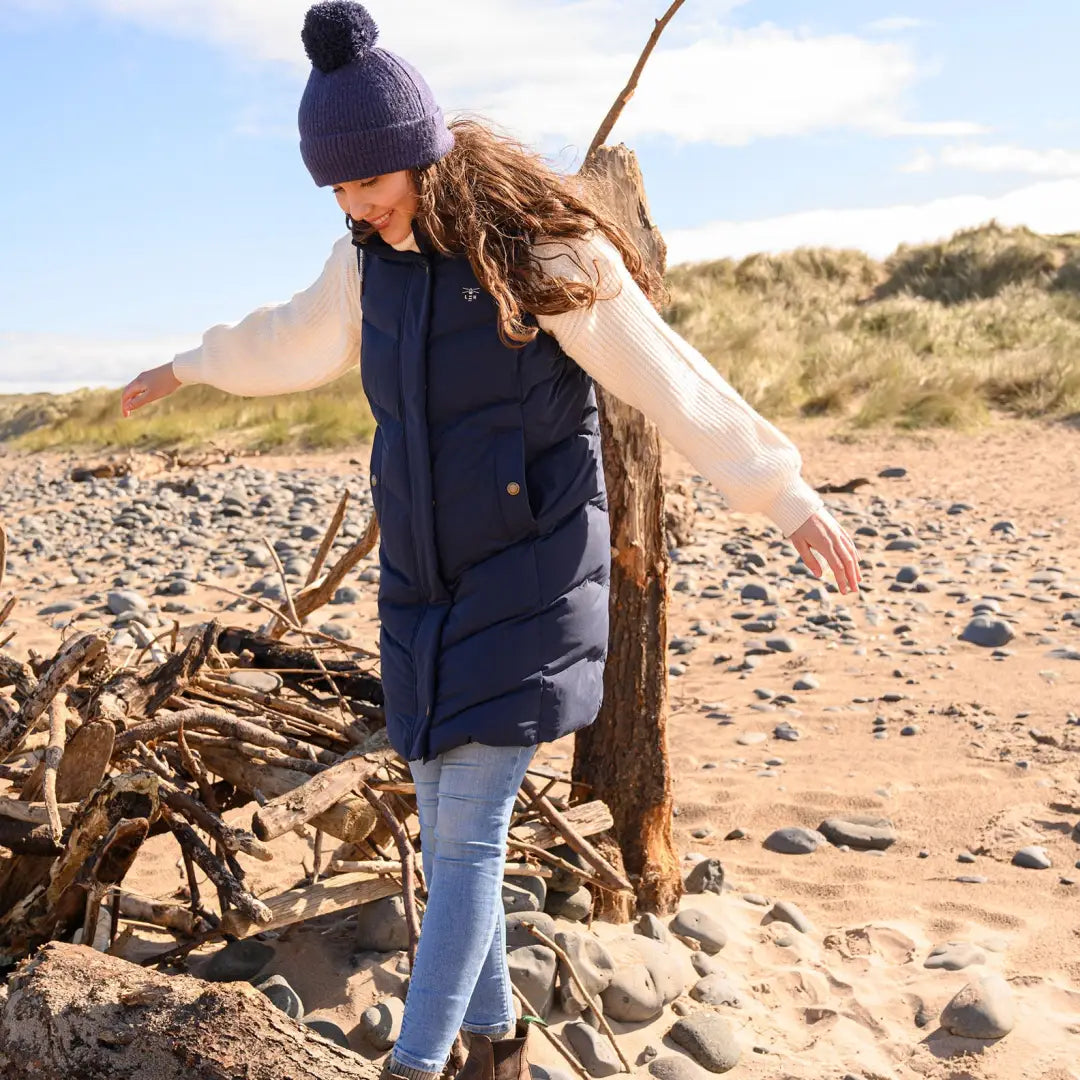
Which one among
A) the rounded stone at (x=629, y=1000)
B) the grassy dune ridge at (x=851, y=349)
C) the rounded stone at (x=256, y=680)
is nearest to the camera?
the rounded stone at (x=629, y=1000)

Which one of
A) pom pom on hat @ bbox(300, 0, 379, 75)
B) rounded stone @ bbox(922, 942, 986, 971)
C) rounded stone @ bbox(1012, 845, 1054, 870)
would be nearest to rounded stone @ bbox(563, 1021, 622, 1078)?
rounded stone @ bbox(922, 942, 986, 971)

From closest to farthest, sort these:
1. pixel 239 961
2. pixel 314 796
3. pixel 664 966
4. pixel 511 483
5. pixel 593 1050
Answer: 1. pixel 511 483
2. pixel 314 796
3. pixel 593 1050
4. pixel 239 961
5. pixel 664 966

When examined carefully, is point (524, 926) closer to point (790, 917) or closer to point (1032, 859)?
point (790, 917)

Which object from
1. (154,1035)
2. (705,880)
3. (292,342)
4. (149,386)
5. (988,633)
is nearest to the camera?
(154,1035)

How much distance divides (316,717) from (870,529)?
23.2 feet

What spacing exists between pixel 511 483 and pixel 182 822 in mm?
1427

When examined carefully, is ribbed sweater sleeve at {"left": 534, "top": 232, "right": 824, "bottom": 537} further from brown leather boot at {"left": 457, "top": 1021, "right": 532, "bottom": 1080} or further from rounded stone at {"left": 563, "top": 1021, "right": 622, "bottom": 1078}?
rounded stone at {"left": 563, "top": 1021, "right": 622, "bottom": 1078}

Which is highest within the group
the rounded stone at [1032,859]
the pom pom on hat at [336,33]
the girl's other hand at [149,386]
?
the pom pom on hat at [336,33]

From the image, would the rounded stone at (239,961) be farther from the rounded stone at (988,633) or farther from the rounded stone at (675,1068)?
the rounded stone at (988,633)

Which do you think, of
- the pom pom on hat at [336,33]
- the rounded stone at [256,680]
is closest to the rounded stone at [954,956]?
the rounded stone at [256,680]

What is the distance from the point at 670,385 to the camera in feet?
7.82

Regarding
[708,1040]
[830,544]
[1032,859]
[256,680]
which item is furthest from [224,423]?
[830,544]

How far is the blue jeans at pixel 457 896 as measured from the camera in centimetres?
234

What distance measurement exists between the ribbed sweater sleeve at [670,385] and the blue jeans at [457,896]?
0.66m
